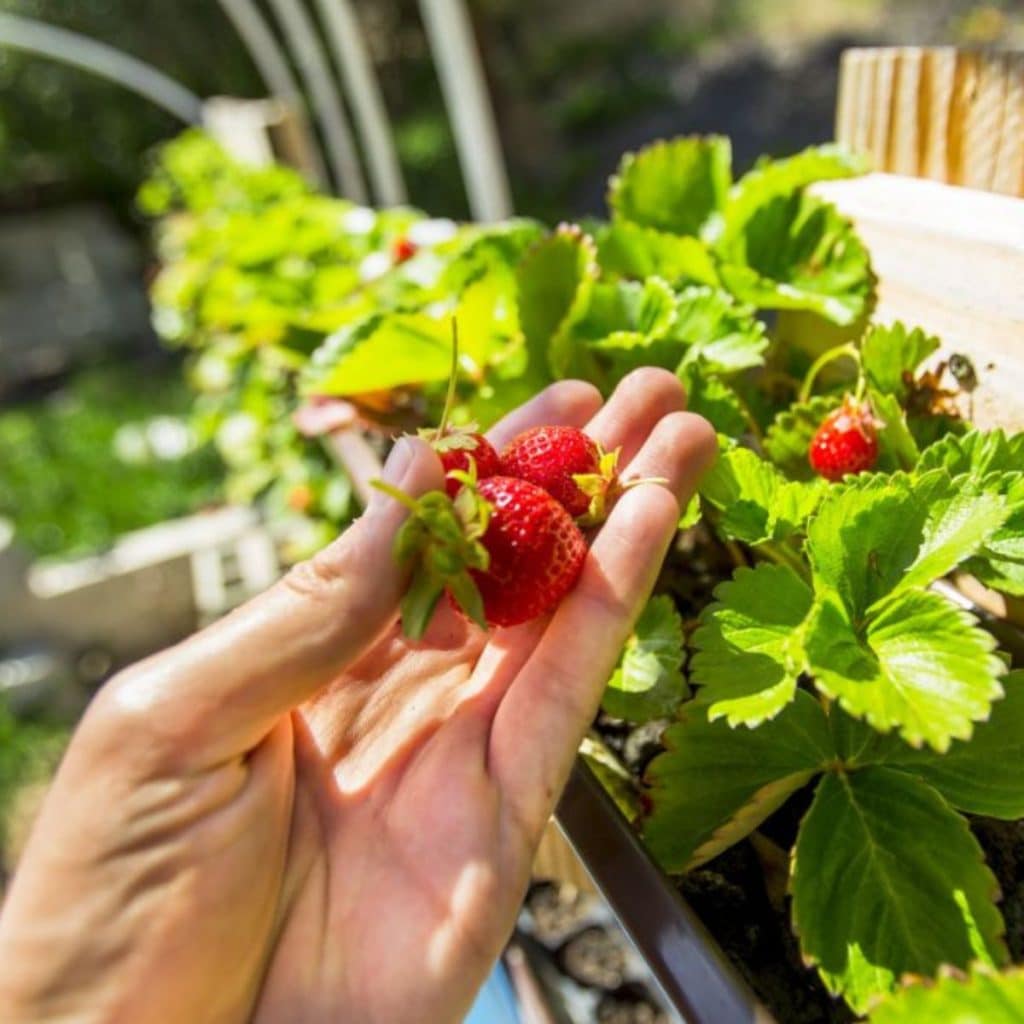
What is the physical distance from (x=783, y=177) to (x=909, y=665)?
0.67 metres

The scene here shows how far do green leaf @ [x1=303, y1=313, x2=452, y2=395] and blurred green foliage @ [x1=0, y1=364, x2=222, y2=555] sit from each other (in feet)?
7.96

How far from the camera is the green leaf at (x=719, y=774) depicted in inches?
27.1

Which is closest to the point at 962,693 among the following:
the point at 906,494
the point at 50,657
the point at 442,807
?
the point at 906,494

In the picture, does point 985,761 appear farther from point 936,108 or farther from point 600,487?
point 936,108

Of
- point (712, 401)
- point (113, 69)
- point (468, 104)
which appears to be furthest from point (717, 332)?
point (113, 69)

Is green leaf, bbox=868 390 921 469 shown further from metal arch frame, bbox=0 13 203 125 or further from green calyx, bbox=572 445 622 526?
metal arch frame, bbox=0 13 203 125

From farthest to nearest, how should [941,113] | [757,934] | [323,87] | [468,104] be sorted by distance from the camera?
[323,87], [468,104], [941,113], [757,934]

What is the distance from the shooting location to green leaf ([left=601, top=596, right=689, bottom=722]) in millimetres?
756

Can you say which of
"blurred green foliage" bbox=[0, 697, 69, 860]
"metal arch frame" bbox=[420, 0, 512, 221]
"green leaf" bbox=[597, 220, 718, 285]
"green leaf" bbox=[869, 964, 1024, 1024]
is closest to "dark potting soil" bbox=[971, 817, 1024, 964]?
"green leaf" bbox=[869, 964, 1024, 1024]

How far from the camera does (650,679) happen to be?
2.47 feet

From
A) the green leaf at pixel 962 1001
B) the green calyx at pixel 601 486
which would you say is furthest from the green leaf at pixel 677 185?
the green leaf at pixel 962 1001

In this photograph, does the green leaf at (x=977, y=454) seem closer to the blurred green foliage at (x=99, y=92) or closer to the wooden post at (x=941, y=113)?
the wooden post at (x=941, y=113)

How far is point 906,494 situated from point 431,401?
2.30 feet

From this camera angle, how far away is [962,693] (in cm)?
58
